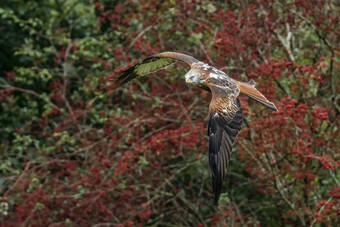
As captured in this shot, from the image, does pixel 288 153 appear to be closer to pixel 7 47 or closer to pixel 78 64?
pixel 78 64

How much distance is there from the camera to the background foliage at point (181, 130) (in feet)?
24.0

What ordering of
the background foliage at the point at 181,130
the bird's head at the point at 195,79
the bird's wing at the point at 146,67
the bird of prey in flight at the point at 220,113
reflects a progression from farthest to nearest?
the background foliage at the point at 181,130, the bird's wing at the point at 146,67, the bird's head at the point at 195,79, the bird of prey in flight at the point at 220,113

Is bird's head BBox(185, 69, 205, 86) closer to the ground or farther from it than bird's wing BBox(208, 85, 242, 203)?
farther from it

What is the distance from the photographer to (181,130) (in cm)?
740

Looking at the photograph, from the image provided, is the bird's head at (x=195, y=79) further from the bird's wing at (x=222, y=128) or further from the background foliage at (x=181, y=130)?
the background foliage at (x=181, y=130)

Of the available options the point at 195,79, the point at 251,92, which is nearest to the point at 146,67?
the point at 195,79

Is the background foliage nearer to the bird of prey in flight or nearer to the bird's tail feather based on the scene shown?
A: the bird's tail feather

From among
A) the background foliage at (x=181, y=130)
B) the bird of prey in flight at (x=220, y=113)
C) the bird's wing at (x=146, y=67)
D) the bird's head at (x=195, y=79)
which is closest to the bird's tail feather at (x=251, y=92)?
the bird of prey in flight at (x=220, y=113)

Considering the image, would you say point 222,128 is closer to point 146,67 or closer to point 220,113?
point 220,113

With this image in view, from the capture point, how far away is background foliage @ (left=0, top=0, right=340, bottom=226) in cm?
730

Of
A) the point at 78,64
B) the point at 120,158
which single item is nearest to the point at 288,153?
the point at 120,158

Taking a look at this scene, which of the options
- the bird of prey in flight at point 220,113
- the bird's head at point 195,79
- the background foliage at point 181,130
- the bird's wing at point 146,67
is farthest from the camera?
the background foliage at point 181,130

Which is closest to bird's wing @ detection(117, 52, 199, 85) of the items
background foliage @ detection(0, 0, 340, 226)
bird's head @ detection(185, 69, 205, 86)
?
background foliage @ detection(0, 0, 340, 226)

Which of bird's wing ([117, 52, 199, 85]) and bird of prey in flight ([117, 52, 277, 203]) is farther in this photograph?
bird's wing ([117, 52, 199, 85])
